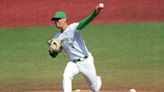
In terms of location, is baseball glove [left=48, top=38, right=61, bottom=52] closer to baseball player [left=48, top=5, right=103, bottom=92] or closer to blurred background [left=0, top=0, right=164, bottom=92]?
baseball player [left=48, top=5, right=103, bottom=92]

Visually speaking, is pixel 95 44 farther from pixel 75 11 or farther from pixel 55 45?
pixel 55 45

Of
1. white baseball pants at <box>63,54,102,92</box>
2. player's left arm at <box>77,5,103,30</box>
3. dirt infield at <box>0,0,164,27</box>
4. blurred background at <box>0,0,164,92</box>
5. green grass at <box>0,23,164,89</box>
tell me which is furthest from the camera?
dirt infield at <box>0,0,164,27</box>

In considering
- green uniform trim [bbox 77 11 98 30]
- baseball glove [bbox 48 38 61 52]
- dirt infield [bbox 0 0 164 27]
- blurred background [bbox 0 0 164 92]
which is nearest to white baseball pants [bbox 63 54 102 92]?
baseball glove [bbox 48 38 61 52]

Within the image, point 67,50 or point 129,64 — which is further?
point 129,64

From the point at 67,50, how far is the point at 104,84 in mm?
3194

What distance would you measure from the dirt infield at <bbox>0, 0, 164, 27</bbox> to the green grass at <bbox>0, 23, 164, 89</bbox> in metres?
1.06

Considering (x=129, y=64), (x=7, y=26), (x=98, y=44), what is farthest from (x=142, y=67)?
(x=7, y=26)

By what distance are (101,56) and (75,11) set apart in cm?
753

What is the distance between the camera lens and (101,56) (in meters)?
16.4

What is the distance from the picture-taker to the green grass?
1380 cm

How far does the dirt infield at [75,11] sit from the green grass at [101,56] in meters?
1.06

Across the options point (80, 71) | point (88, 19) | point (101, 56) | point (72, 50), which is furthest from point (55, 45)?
point (101, 56)

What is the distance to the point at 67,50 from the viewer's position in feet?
34.0

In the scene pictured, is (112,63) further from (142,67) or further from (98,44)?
(98,44)
